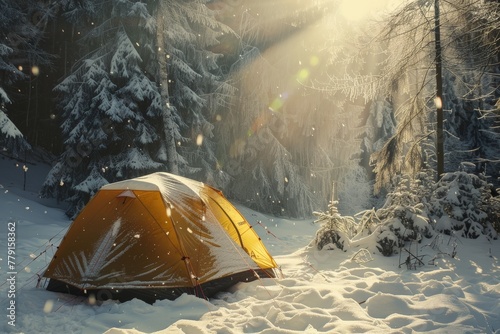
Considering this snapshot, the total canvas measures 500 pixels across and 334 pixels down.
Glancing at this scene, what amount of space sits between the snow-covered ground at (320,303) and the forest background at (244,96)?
2234mm

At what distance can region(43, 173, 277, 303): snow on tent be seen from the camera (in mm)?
5918

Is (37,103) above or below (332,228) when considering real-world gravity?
above

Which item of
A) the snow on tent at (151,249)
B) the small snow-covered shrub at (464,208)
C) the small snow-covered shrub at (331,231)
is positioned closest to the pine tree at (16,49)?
the snow on tent at (151,249)

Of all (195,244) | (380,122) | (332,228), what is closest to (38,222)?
(195,244)

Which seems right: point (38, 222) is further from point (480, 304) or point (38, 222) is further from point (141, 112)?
point (480, 304)

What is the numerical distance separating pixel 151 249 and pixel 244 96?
1147 centimetres

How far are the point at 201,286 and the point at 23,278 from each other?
3.53 meters

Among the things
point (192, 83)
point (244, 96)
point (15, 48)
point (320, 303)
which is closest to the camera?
point (320, 303)

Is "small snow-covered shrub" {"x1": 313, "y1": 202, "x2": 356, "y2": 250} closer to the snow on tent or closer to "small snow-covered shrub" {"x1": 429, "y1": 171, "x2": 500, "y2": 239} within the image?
"small snow-covered shrub" {"x1": 429, "y1": 171, "x2": 500, "y2": 239}

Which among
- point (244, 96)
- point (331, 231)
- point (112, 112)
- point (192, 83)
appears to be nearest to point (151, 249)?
point (331, 231)

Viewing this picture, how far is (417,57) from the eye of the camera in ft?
30.7

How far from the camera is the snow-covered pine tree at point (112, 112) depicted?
43.0 feet

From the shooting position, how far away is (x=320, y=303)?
5199mm

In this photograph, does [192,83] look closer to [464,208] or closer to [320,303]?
[464,208]
